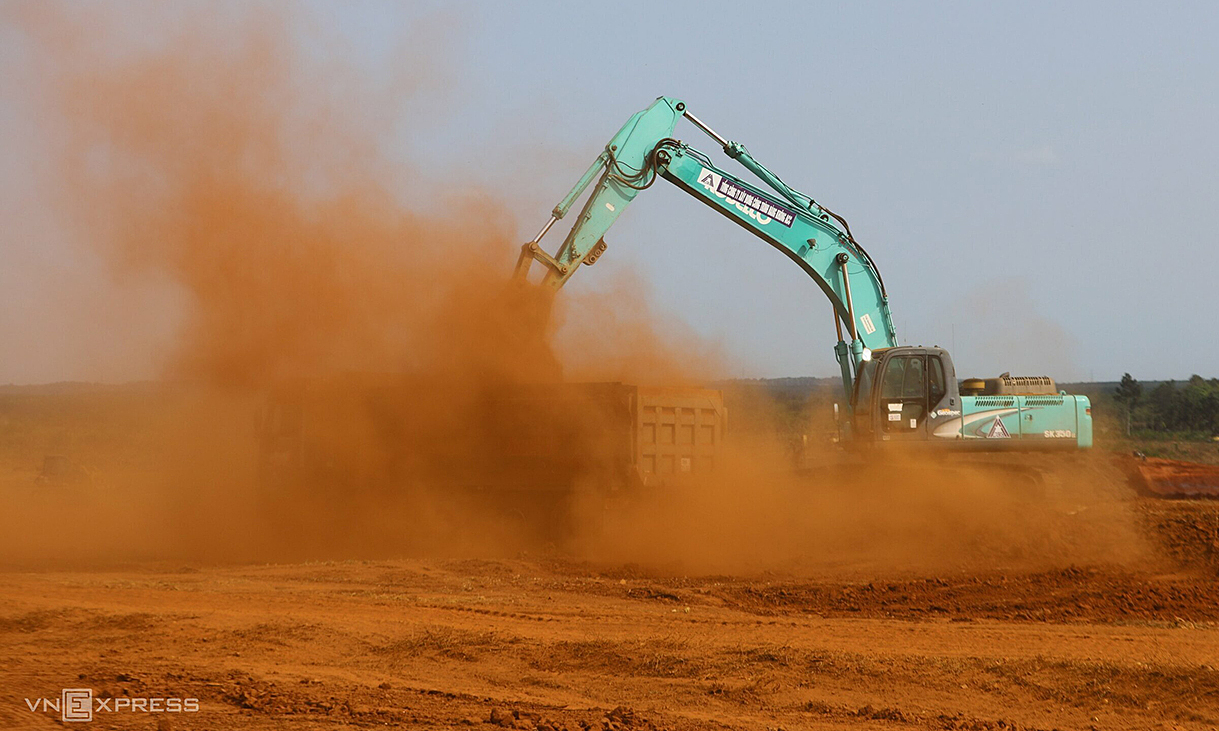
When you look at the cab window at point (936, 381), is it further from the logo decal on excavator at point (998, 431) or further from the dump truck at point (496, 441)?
the dump truck at point (496, 441)

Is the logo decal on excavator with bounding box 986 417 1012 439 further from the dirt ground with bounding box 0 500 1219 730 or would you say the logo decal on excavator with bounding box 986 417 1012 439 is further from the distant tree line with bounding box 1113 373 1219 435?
the distant tree line with bounding box 1113 373 1219 435

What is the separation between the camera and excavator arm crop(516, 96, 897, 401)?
16.3m

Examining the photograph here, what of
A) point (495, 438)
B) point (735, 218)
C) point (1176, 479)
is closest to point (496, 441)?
point (495, 438)

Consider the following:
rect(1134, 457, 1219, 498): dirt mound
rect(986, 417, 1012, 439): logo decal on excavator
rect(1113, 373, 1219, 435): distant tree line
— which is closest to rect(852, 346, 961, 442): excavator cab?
rect(986, 417, 1012, 439): logo decal on excavator

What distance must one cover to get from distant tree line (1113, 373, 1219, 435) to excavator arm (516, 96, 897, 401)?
124 feet

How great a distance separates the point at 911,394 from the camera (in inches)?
633

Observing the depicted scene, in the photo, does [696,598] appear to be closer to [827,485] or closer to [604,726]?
[604,726]

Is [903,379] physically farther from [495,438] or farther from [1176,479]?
[1176,479]

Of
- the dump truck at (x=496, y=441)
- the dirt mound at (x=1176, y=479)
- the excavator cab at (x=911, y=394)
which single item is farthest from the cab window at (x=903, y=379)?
the dirt mound at (x=1176, y=479)

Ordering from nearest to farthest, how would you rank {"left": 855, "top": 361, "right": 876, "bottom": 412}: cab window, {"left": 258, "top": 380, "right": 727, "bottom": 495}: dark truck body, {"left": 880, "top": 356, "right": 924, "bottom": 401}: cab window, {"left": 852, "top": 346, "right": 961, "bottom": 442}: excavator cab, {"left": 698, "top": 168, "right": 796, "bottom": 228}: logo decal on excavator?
{"left": 258, "top": 380, "right": 727, "bottom": 495}: dark truck body < {"left": 852, "top": 346, "right": 961, "bottom": 442}: excavator cab < {"left": 880, "top": 356, "right": 924, "bottom": 401}: cab window < {"left": 855, "top": 361, "right": 876, "bottom": 412}: cab window < {"left": 698, "top": 168, "right": 796, "bottom": 228}: logo decal on excavator

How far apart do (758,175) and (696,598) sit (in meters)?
8.36

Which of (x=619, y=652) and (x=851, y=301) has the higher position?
(x=851, y=301)

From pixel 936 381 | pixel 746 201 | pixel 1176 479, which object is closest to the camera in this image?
pixel 936 381

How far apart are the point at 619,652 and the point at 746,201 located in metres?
10.1
